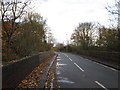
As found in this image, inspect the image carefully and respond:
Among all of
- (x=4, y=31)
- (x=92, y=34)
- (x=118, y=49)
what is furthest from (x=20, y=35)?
(x=92, y=34)

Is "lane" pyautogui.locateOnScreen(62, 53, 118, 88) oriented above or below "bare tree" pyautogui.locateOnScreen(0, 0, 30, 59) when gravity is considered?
below

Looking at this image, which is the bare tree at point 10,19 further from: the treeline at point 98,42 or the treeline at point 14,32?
the treeline at point 98,42

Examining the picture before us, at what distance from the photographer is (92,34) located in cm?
6469

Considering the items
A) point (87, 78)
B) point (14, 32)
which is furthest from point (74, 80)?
point (14, 32)

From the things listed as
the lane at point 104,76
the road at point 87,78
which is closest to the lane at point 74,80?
the road at point 87,78

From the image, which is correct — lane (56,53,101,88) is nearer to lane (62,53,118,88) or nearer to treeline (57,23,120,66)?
lane (62,53,118,88)

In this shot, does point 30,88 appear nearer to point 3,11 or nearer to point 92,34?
point 3,11

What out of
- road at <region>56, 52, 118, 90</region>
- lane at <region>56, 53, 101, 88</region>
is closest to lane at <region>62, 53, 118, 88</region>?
road at <region>56, 52, 118, 90</region>

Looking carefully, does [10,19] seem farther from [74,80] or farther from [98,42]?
[98,42]

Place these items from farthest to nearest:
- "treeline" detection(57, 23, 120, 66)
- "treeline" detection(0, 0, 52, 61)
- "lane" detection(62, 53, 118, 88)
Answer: "treeline" detection(57, 23, 120, 66) < "treeline" detection(0, 0, 52, 61) < "lane" detection(62, 53, 118, 88)

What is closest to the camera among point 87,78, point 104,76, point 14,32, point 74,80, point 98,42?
point 74,80

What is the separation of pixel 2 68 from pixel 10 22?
→ 12507 millimetres

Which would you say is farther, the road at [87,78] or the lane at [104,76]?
the lane at [104,76]

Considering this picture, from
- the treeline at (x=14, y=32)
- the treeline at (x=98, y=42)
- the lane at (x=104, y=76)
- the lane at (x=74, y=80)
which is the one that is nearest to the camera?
the lane at (x=74, y=80)
